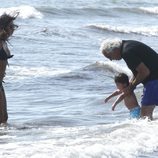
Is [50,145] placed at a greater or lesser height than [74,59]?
greater

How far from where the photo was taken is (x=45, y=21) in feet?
93.0

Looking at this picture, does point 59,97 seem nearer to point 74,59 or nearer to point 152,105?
point 152,105

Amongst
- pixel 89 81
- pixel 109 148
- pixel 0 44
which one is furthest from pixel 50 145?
pixel 89 81

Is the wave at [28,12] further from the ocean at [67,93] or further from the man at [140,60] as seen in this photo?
the man at [140,60]

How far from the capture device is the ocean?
7961 mm

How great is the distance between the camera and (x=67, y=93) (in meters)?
13.2

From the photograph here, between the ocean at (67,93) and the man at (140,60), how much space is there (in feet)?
1.27

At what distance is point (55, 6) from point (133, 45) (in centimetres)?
2450

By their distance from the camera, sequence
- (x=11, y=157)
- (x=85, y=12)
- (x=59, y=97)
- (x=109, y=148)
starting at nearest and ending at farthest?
(x=11, y=157), (x=109, y=148), (x=59, y=97), (x=85, y=12)

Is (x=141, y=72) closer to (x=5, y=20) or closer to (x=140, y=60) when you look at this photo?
(x=140, y=60)

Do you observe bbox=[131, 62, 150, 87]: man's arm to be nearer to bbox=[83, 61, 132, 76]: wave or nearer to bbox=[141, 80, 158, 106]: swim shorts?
bbox=[141, 80, 158, 106]: swim shorts

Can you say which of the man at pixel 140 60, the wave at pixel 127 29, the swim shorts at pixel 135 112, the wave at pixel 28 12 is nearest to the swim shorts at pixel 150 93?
the man at pixel 140 60

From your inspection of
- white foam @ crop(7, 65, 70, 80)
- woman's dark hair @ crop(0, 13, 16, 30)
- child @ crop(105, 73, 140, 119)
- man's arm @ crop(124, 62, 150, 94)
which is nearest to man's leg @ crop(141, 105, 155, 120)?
child @ crop(105, 73, 140, 119)

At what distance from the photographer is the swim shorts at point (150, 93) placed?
8.87 m
